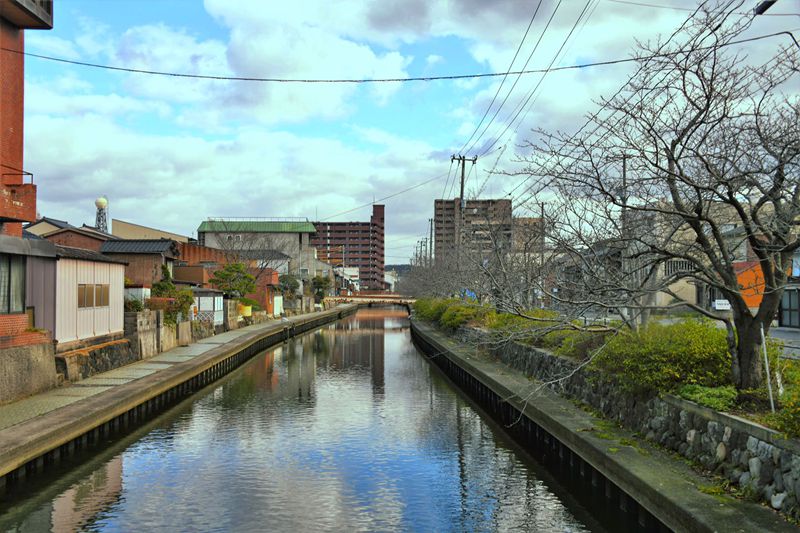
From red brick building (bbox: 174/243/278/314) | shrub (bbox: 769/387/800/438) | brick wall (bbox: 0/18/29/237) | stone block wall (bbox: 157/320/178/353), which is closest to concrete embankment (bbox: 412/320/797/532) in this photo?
shrub (bbox: 769/387/800/438)

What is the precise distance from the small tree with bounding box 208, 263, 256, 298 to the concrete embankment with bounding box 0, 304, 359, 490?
65.9 feet

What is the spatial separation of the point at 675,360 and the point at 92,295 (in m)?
18.7

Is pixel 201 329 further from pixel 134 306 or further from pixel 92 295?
pixel 92 295

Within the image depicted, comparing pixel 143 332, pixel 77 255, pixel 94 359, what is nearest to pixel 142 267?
pixel 143 332

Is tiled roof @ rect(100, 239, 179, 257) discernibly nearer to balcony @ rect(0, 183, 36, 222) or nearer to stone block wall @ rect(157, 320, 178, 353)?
stone block wall @ rect(157, 320, 178, 353)

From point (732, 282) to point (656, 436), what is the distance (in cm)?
295

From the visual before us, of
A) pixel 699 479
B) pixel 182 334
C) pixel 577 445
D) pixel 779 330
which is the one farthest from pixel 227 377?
pixel 779 330

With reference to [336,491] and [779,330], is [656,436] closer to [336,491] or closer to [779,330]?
[336,491]

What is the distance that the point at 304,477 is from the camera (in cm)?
1289

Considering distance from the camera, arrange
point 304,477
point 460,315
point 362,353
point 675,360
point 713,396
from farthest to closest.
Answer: point 362,353, point 460,315, point 304,477, point 675,360, point 713,396

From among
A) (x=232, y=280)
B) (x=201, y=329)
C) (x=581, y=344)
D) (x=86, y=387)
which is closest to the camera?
(x=581, y=344)

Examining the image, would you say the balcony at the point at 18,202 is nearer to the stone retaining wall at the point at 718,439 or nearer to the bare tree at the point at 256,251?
the stone retaining wall at the point at 718,439

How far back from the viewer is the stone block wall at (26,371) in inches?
591

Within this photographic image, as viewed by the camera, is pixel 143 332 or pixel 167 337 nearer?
pixel 143 332
